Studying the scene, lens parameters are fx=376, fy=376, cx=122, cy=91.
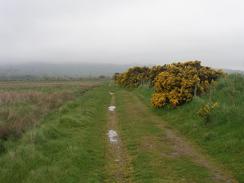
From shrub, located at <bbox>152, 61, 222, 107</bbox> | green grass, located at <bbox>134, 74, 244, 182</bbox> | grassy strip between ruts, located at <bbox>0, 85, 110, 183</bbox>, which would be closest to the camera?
grassy strip between ruts, located at <bbox>0, 85, 110, 183</bbox>

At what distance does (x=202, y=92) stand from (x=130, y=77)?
3714cm

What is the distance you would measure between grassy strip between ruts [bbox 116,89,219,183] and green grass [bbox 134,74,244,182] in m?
1.09

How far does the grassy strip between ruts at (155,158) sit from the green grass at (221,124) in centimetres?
109

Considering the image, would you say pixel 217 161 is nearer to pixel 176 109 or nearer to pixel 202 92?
pixel 176 109

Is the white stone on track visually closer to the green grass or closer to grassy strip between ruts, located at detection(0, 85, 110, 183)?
grassy strip between ruts, located at detection(0, 85, 110, 183)

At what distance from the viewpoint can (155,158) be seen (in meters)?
12.8

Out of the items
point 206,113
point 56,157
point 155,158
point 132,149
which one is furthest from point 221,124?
point 56,157

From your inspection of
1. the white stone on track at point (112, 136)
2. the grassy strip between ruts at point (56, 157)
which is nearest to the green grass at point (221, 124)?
the white stone on track at point (112, 136)

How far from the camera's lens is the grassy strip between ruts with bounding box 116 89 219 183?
10.7 m

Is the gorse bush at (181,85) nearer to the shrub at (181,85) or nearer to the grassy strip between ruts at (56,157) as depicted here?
the shrub at (181,85)

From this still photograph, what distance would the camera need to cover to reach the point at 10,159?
12.4 metres

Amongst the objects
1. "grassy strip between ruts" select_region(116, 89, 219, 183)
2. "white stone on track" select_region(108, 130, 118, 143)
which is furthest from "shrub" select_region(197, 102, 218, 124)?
"white stone on track" select_region(108, 130, 118, 143)

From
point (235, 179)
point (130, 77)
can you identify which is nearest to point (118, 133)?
point (235, 179)

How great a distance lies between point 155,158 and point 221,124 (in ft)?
16.6
